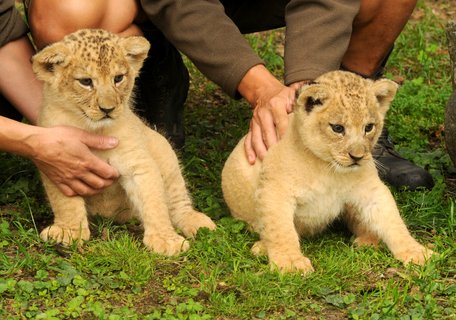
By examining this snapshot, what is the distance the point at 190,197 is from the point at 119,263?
1086 mm

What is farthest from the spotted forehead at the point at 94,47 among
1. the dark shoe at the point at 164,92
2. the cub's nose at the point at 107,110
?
the dark shoe at the point at 164,92

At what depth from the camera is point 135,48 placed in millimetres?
4594

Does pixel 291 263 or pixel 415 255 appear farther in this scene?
pixel 415 255

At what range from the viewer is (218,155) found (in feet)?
20.2

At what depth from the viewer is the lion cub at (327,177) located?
4.21 meters

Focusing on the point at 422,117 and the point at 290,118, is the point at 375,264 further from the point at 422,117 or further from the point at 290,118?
the point at 422,117

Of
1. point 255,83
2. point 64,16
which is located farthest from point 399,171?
point 64,16

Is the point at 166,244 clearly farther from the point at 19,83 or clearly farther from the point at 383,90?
the point at 19,83

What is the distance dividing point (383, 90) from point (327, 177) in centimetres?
52

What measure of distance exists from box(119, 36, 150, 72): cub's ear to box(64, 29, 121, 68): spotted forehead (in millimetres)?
A: 71

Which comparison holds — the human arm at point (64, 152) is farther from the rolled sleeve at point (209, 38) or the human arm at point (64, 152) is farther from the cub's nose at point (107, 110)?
the rolled sleeve at point (209, 38)

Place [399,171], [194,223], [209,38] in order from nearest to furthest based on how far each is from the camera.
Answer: [194,223]
[209,38]
[399,171]

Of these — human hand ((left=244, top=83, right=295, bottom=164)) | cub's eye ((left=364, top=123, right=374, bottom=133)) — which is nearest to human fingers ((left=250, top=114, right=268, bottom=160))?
human hand ((left=244, top=83, right=295, bottom=164))

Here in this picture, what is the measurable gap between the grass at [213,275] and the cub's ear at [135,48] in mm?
912
